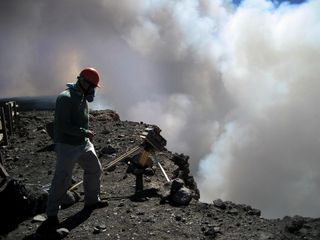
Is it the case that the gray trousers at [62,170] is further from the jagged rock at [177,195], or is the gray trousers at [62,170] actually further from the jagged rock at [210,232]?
the jagged rock at [210,232]

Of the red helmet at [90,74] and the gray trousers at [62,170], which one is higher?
the red helmet at [90,74]

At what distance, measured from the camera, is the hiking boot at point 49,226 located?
27.5ft

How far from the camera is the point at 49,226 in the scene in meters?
8.44

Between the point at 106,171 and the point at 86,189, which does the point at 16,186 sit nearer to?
the point at 86,189

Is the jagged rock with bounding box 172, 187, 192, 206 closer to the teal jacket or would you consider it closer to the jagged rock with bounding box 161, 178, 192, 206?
the jagged rock with bounding box 161, 178, 192, 206

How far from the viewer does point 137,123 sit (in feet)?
67.2

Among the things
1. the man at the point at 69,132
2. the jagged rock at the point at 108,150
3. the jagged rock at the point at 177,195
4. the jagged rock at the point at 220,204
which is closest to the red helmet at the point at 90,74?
the man at the point at 69,132

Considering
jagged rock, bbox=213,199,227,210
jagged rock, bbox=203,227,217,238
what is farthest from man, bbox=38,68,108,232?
jagged rock, bbox=213,199,227,210

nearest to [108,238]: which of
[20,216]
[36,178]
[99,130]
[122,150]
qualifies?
[20,216]

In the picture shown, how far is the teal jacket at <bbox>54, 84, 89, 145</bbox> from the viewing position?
849 centimetres

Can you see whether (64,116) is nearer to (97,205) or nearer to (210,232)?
(97,205)

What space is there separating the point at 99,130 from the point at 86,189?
30.2 feet

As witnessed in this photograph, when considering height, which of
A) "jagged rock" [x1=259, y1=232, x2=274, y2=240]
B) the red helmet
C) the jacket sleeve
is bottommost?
"jagged rock" [x1=259, y1=232, x2=274, y2=240]

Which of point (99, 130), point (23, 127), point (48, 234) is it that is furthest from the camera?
point (23, 127)
